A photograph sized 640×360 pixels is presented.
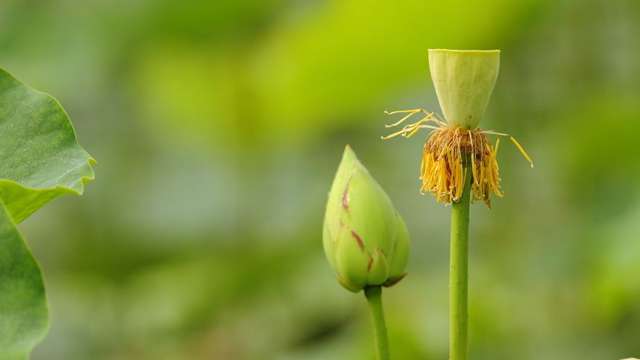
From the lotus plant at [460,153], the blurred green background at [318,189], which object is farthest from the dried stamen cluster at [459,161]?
the blurred green background at [318,189]

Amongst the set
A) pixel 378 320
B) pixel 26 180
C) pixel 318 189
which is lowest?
pixel 318 189

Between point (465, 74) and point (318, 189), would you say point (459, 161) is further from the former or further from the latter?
point (318, 189)

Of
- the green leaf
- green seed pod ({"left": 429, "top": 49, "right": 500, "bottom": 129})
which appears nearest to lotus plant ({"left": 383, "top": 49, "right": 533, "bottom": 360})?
Result: green seed pod ({"left": 429, "top": 49, "right": 500, "bottom": 129})

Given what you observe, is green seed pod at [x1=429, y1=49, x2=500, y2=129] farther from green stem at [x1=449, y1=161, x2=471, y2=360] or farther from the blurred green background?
the blurred green background

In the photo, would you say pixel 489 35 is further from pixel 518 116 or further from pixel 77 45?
pixel 77 45

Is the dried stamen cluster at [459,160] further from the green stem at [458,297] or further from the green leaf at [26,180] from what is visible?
the green leaf at [26,180]

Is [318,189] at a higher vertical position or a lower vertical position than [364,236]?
lower

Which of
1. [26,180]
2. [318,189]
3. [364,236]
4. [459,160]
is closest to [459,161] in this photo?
[459,160]
